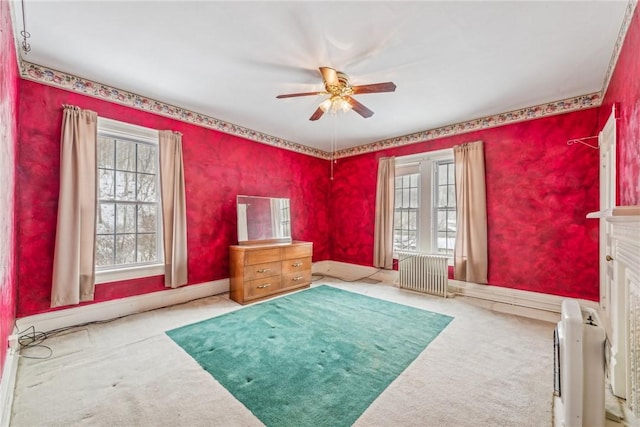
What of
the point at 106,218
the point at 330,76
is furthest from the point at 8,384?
the point at 330,76

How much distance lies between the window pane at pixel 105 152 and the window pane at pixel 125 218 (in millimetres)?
504

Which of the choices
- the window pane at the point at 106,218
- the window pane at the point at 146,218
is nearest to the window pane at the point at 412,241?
the window pane at the point at 146,218

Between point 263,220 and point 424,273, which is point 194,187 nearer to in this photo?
point 263,220

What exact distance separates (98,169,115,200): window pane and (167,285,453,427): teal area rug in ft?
5.92

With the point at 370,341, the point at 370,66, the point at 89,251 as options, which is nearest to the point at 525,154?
the point at 370,66

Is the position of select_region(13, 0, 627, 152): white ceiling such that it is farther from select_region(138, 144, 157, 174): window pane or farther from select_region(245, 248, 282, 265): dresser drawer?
select_region(245, 248, 282, 265): dresser drawer

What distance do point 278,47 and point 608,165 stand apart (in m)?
3.37

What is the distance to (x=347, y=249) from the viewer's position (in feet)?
17.9

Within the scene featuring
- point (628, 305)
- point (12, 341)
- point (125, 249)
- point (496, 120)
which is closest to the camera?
point (628, 305)

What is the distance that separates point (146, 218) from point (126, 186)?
454 millimetres

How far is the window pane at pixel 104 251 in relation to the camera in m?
3.06

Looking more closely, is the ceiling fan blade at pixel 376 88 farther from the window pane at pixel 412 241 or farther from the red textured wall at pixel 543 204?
the window pane at pixel 412 241

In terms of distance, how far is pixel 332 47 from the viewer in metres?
2.20

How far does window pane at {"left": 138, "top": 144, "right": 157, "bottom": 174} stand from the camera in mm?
3377
